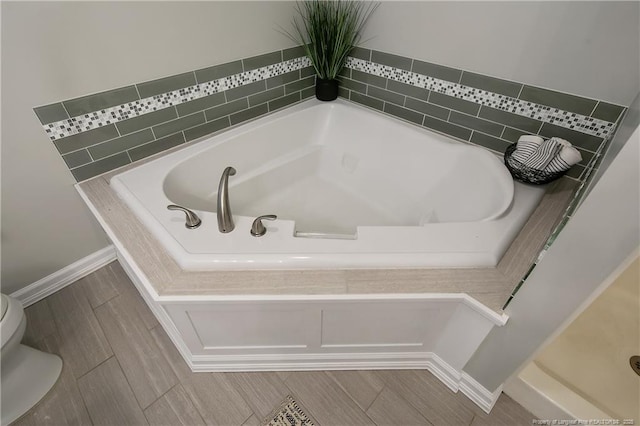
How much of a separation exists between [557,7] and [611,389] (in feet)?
4.88

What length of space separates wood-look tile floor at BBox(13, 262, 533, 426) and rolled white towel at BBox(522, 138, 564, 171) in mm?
957

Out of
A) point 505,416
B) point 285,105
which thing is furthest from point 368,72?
point 505,416

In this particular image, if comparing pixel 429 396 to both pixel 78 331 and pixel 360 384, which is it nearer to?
pixel 360 384

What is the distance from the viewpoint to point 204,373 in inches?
53.7

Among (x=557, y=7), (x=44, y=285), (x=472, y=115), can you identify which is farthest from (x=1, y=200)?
(x=557, y=7)

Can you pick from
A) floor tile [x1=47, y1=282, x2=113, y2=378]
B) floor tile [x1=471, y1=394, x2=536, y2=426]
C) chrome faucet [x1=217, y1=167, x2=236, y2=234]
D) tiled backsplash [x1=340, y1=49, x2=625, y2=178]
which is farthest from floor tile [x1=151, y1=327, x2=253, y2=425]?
tiled backsplash [x1=340, y1=49, x2=625, y2=178]

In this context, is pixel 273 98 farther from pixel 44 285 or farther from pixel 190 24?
pixel 44 285

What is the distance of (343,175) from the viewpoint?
2.05 meters

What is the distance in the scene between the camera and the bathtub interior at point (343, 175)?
1573mm

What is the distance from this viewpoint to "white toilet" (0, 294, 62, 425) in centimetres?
116

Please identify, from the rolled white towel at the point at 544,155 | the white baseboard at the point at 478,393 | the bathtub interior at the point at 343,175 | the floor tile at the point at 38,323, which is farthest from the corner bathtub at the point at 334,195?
the floor tile at the point at 38,323

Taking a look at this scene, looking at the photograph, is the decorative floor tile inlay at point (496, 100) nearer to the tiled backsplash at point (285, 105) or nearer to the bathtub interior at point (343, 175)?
the tiled backsplash at point (285, 105)

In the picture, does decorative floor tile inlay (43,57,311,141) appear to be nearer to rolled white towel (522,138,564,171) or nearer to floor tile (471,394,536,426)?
rolled white towel (522,138,564,171)

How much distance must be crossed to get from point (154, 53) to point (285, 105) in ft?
2.75
